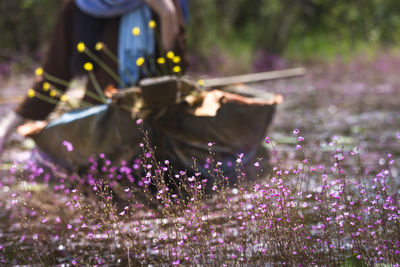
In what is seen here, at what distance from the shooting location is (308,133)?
20.1 ft

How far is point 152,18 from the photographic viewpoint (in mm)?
4133

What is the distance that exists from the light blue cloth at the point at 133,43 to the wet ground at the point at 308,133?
1.00 m

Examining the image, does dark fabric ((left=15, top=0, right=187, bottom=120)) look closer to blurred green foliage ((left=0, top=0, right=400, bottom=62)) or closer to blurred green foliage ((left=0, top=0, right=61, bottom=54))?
blurred green foliage ((left=0, top=0, right=400, bottom=62))

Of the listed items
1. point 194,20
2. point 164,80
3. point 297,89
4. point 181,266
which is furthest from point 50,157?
point 194,20

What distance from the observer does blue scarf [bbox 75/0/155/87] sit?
4.01 meters

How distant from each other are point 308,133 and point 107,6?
2964mm

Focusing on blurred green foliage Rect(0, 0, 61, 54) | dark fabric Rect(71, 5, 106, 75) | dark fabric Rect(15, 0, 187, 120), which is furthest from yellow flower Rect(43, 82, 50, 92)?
blurred green foliage Rect(0, 0, 61, 54)

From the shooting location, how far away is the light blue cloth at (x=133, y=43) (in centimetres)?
409

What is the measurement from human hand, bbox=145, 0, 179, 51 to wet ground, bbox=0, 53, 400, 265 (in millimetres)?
1277

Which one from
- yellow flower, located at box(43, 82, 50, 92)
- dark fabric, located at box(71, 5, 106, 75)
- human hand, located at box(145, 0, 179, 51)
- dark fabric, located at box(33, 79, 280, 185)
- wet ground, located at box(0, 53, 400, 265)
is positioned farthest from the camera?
dark fabric, located at box(71, 5, 106, 75)

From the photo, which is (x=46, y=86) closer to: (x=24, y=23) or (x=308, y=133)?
(x=308, y=133)

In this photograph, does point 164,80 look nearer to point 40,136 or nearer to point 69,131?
point 69,131

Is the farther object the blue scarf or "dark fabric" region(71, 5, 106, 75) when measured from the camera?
"dark fabric" region(71, 5, 106, 75)

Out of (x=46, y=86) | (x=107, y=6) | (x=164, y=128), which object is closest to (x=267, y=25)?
(x=107, y=6)
